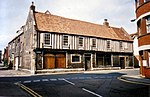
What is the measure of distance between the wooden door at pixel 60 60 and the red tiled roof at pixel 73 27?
3.82 metres

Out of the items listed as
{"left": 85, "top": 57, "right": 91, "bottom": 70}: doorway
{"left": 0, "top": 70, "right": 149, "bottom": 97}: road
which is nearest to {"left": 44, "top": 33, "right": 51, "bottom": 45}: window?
{"left": 85, "top": 57, "right": 91, "bottom": 70}: doorway

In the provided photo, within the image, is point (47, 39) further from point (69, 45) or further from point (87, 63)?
point (87, 63)

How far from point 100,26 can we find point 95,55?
7915mm

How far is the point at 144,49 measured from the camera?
1530cm

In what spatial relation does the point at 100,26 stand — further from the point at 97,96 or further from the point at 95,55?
the point at 97,96

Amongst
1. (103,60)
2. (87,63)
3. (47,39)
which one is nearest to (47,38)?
(47,39)

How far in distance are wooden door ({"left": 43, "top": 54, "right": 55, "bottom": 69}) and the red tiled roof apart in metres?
3.81

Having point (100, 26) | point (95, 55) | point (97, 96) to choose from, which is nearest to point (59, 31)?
point (95, 55)

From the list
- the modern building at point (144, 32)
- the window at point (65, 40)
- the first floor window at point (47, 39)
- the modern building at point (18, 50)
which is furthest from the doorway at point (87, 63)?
the modern building at point (144, 32)

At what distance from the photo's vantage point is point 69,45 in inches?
1023

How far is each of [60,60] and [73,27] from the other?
22.2ft

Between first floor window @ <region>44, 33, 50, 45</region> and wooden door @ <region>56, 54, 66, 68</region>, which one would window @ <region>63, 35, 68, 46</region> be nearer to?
wooden door @ <region>56, 54, 66, 68</region>

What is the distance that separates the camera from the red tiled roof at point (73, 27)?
25.3 meters

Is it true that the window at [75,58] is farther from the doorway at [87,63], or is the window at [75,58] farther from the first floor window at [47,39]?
the first floor window at [47,39]
